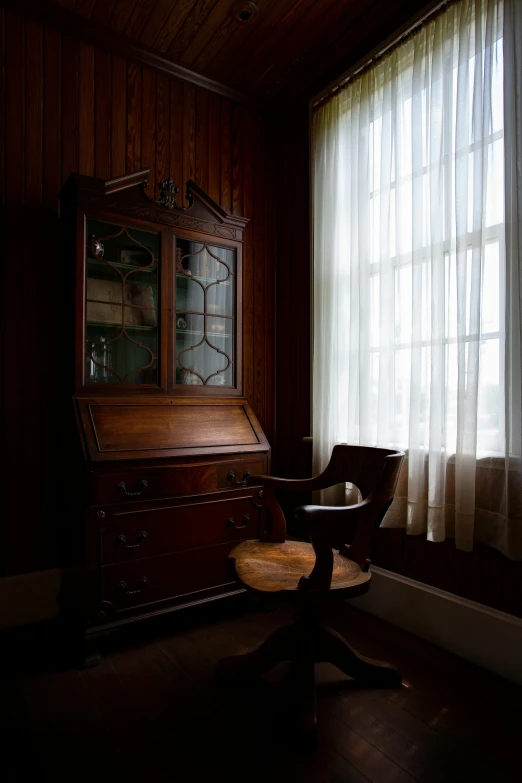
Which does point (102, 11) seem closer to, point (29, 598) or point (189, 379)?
point (189, 379)

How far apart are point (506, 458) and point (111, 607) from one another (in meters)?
1.62

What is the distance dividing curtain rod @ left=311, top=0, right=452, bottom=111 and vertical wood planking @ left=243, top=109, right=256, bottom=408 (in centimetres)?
51

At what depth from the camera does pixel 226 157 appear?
119 inches

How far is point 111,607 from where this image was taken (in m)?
1.94

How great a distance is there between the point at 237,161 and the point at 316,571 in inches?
101

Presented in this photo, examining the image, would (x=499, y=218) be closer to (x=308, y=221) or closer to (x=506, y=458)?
(x=506, y=458)

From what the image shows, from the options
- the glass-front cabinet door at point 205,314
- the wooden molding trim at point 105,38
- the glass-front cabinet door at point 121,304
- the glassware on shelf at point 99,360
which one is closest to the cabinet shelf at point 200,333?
the glass-front cabinet door at point 205,314

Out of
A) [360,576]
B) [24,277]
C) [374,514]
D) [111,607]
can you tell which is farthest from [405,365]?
[24,277]

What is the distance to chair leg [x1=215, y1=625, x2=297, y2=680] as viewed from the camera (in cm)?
169

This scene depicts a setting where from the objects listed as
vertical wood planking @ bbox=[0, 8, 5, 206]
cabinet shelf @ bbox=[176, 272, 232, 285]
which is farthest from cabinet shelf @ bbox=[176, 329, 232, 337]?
vertical wood planking @ bbox=[0, 8, 5, 206]

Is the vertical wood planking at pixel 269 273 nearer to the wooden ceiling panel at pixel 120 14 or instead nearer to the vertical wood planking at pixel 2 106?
the wooden ceiling panel at pixel 120 14

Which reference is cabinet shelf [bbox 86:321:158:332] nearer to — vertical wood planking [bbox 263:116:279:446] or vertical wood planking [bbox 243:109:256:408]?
vertical wood planking [bbox 243:109:256:408]

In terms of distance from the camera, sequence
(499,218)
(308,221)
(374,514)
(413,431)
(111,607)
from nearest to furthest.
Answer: (374,514) < (499,218) < (111,607) < (413,431) < (308,221)

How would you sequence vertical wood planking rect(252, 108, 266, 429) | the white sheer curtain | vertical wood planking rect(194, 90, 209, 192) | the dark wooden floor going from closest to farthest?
1. the dark wooden floor
2. the white sheer curtain
3. vertical wood planking rect(194, 90, 209, 192)
4. vertical wood planking rect(252, 108, 266, 429)
